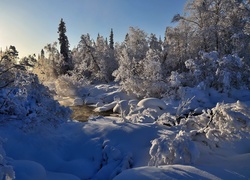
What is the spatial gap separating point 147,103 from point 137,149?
1015 cm

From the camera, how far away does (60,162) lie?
27.0 ft

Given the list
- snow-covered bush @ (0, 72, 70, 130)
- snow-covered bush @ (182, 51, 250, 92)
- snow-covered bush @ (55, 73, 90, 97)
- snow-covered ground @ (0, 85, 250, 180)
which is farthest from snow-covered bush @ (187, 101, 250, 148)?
snow-covered bush @ (55, 73, 90, 97)

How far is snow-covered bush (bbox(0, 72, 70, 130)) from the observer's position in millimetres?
7445

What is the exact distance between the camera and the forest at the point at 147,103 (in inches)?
274

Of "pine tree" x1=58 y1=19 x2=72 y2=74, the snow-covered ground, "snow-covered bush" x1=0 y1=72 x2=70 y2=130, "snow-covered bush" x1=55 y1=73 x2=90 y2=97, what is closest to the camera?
the snow-covered ground

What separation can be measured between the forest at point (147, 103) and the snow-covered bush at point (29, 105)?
0.12ft

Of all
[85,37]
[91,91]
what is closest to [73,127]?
[91,91]

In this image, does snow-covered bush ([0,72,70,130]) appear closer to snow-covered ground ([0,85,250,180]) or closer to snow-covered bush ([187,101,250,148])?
snow-covered ground ([0,85,250,180])

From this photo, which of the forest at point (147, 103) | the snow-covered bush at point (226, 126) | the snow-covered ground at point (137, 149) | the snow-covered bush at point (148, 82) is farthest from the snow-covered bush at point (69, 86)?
the snow-covered bush at point (226, 126)

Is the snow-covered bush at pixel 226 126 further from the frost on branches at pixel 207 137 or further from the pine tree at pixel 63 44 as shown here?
the pine tree at pixel 63 44

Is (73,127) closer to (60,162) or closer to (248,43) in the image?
(60,162)

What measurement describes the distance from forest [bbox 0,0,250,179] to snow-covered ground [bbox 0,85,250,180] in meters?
0.03

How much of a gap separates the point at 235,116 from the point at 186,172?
2.55 m

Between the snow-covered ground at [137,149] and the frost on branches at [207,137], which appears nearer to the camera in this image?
the snow-covered ground at [137,149]
